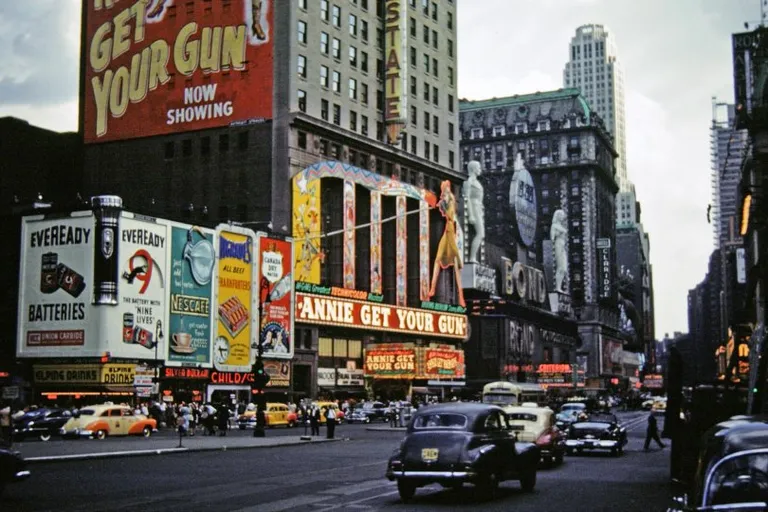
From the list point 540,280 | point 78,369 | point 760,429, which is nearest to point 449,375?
point 78,369

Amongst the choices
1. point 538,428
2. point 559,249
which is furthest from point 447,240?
point 538,428

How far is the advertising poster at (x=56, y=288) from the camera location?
69.1m

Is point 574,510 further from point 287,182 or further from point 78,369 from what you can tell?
point 287,182

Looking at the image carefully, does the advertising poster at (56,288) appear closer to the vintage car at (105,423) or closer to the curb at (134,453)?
the vintage car at (105,423)

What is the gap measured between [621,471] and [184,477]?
40.7 feet

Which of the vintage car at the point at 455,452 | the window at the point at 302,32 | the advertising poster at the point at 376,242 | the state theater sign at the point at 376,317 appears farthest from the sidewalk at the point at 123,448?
the advertising poster at the point at 376,242

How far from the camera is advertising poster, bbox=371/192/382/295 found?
99.9 meters

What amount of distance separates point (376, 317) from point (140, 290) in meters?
32.9

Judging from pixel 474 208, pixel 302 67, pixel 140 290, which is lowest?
pixel 140 290

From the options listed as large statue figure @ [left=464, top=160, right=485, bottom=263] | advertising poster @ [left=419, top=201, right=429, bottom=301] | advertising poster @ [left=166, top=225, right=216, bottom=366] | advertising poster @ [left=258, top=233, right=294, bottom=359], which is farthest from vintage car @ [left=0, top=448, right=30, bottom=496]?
large statue figure @ [left=464, top=160, right=485, bottom=263]

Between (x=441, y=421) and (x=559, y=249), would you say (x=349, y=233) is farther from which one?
(x=559, y=249)

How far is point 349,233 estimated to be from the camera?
314 ft

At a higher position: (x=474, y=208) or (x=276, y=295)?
(x=474, y=208)

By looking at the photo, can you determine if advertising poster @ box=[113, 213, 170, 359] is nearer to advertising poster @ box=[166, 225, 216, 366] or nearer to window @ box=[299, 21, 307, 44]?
advertising poster @ box=[166, 225, 216, 366]
